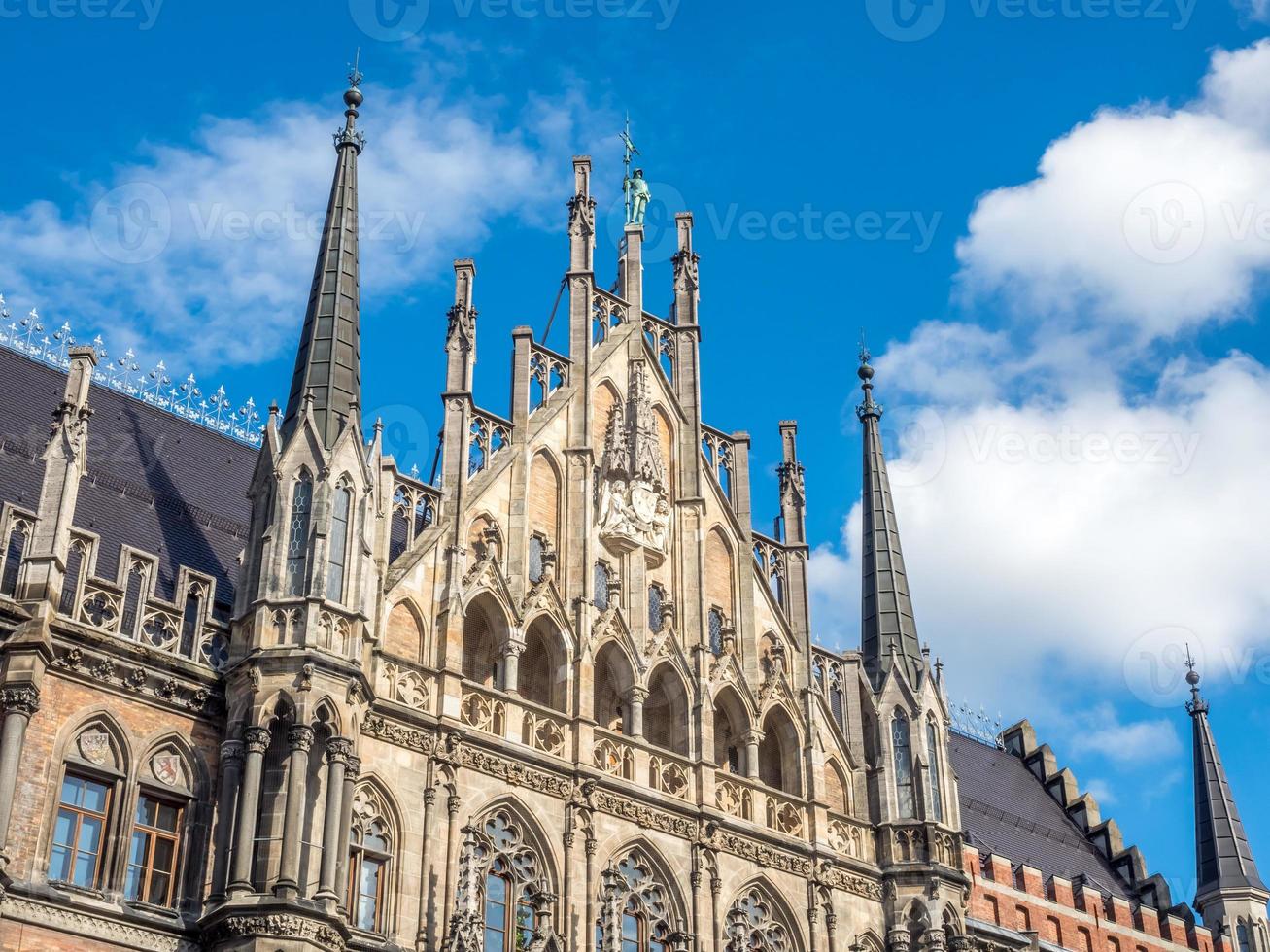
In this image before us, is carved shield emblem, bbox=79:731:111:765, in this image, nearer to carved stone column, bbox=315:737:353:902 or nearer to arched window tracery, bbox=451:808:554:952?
carved stone column, bbox=315:737:353:902

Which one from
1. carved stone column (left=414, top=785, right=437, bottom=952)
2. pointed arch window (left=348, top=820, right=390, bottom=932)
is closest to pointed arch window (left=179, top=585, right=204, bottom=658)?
pointed arch window (left=348, top=820, right=390, bottom=932)

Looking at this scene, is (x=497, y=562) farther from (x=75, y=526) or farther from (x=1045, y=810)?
(x=1045, y=810)

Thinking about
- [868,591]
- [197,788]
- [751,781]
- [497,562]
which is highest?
[868,591]

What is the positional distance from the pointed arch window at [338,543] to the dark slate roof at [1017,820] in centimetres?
1957

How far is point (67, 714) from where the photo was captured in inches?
1119

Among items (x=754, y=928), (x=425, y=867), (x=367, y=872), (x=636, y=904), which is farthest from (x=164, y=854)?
(x=754, y=928)

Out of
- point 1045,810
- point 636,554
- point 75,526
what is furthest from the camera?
point 1045,810

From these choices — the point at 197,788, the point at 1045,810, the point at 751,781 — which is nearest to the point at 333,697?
the point at 197,788

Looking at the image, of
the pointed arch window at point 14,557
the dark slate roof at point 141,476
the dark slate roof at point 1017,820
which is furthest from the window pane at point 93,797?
the dark slate roof at point 1017,820

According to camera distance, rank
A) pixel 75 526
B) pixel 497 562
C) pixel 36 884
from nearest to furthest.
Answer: pixel 36 884 < pixel 75 526 < pixel 497 562

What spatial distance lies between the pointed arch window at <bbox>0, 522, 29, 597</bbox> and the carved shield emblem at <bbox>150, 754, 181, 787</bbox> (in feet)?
10.5

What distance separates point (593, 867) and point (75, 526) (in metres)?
9.93

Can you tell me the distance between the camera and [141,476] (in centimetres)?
3519

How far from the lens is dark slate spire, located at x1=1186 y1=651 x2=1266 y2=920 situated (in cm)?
4912
